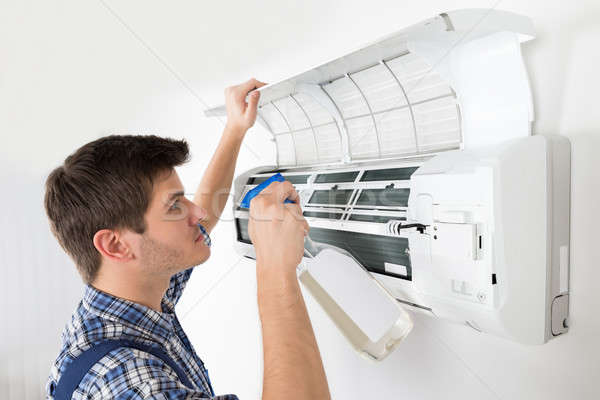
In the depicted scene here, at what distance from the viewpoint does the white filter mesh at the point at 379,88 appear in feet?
3.93

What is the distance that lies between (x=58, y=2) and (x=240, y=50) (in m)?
0.99

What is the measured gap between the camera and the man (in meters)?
0.78

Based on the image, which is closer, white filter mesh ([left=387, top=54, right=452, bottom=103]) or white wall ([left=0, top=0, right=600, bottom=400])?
white filter mesh ([left=387, top=54, right=452, bottom=103])

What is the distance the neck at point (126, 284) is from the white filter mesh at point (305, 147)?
79cm

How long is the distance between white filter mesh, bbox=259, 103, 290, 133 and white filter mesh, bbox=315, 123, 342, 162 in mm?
186

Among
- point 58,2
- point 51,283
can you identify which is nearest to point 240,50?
point 58,2

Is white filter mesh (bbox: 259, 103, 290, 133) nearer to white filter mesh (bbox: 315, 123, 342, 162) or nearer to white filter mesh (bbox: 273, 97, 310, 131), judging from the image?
white filter mesh (bbox: 273, 97, 310, 131)

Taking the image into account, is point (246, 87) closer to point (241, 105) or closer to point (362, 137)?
point (241, 105)

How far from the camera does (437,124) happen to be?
1154 millimetres

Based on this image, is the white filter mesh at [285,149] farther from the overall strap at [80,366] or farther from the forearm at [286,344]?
the overall strap at [80,366]

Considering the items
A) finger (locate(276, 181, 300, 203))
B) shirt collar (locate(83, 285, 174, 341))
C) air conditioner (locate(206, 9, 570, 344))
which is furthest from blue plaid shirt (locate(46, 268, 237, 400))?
air conditioner (locate(206, 9, 570, 344))

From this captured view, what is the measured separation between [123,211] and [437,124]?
789mm

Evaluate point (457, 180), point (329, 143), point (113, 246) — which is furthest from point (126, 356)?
point (329, 143)

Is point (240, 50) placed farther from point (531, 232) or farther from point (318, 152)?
point (531, 232)
